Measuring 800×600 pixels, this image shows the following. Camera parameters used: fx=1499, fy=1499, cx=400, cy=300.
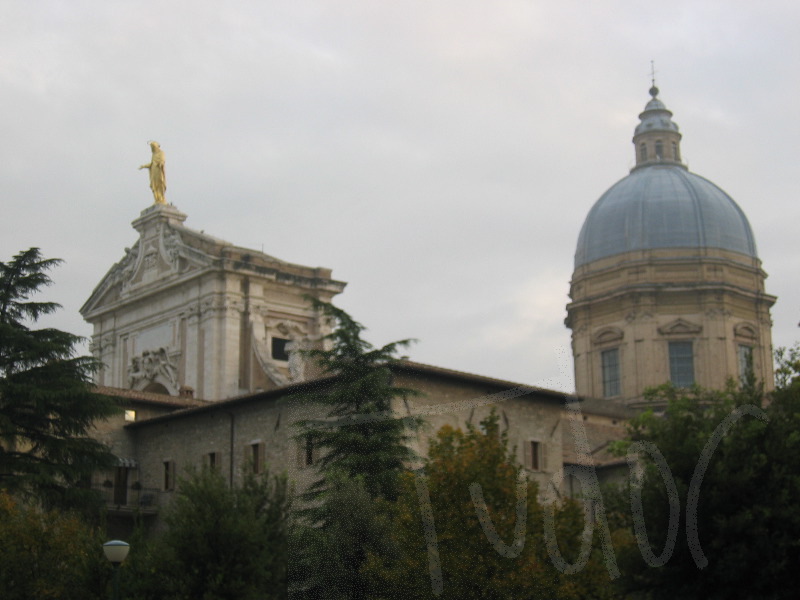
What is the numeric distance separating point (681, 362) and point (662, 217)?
764 centimetres

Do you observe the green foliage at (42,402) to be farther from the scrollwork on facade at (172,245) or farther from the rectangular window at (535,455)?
the scrollwork on facade at (172,245)

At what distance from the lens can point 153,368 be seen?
217 feet

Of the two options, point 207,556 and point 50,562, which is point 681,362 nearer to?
point 50,562

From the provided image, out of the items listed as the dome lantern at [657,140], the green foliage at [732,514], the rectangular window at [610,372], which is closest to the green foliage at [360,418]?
the green foliage at [732,514]

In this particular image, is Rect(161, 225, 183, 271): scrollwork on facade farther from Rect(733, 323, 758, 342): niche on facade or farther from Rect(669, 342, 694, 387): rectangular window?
Rect(733, 323, 758, 342): niche on facade

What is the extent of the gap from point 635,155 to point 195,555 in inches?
2180

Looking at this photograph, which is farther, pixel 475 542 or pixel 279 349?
pixel 279 349

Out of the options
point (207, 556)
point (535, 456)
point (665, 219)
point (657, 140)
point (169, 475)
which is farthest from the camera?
point (657, 140)

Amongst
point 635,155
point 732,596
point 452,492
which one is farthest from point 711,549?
point 635,155

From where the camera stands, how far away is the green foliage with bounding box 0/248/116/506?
3956 centimetres

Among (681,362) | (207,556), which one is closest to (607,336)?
(681,362)

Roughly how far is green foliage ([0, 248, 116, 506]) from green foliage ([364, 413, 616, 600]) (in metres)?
11.9

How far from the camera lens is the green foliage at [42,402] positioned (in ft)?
130

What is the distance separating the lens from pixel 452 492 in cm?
3022
